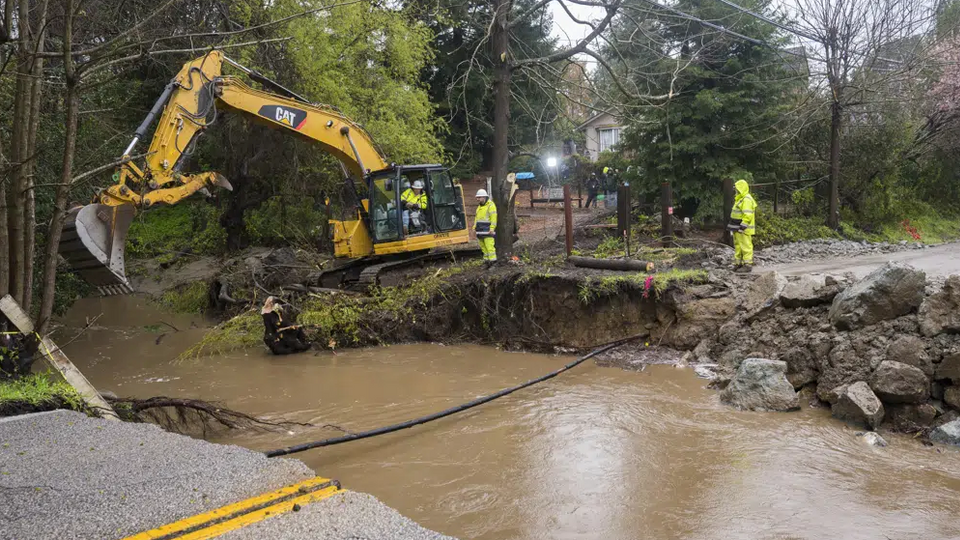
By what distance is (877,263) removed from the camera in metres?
13.1

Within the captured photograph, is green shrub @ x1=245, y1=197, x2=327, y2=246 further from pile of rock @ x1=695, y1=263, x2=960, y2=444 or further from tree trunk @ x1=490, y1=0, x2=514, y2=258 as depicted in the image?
pile of rock @ x1=695, y1=263, x2=960, y2=444

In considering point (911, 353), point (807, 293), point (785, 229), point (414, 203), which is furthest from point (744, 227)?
point (785, 229)

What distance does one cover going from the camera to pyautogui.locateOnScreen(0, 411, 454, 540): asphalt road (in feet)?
9.88

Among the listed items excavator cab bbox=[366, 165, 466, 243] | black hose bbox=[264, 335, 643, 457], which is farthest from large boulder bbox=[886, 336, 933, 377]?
excavator cab bbox=[366, 165, 466, 243]

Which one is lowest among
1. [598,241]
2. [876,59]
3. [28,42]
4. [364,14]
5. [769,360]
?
[769,360]

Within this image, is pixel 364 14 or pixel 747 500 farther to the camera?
pixel 364 14

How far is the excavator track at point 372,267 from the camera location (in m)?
12.3

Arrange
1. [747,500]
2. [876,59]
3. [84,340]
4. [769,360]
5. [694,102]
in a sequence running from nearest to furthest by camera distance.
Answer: [747,500] → [769,360] → [84,340] → [876,59] → [694,102]

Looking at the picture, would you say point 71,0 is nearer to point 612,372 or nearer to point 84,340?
point 612,372

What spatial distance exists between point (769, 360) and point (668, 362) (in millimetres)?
1785

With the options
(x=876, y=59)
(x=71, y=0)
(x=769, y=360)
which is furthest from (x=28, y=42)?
(x=876, y=59)

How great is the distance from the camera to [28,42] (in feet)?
19.1

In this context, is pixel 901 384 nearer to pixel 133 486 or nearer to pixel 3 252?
pixel 133 486

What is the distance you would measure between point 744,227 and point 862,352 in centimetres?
456
